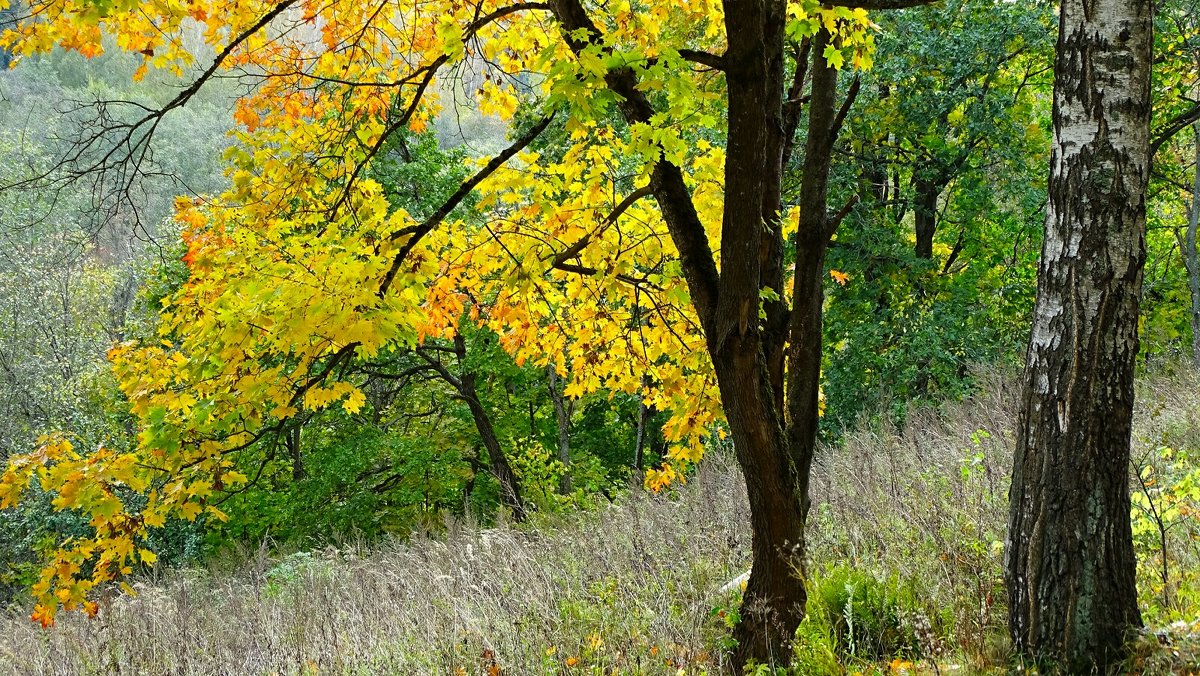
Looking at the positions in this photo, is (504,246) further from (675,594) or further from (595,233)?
(675,594)

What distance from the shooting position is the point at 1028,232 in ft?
38.2

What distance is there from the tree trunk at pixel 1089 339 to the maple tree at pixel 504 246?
3.05 feet

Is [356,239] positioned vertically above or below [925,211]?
below

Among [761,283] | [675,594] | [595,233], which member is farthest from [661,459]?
[595,233]

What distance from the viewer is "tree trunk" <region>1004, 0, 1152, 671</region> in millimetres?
2385

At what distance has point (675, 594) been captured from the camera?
14.0 feet

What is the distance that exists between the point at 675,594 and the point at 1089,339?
2.56 meters

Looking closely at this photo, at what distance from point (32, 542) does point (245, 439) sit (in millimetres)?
14607

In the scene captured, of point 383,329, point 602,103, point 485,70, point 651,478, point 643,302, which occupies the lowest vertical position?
point 651,478

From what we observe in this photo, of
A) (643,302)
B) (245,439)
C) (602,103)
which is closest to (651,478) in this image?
(643,302)

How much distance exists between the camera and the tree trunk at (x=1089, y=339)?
2.38 meters

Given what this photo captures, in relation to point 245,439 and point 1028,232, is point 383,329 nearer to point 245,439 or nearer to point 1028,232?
point 245,439

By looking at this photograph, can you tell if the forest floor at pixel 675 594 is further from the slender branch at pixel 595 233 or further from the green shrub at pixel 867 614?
→ the slender branch at pixel 595 233

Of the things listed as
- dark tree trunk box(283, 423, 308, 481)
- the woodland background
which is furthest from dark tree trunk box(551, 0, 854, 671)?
dark tree trunk box(283, 423, 308, 481)
